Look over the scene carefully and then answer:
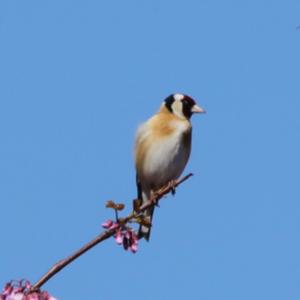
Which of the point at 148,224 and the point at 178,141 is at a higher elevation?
the point at 178,141

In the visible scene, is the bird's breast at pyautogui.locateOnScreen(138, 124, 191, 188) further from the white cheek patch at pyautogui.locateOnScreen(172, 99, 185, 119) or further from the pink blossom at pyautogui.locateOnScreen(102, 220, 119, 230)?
the pink blossom at pyautogui.locateOnScreen(102, 220, 119, 230)

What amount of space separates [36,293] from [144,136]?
188 inches

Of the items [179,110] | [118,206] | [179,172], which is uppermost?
[179,110]

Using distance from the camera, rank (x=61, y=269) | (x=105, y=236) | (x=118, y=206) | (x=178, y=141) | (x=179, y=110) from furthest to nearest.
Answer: (x=179, y=110) → (x=178, y=141) → (x=118, y=206) → (x=105, y=236) → (x=61, y=269)

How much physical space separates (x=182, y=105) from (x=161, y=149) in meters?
0.74

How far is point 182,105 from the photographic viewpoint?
8.02 m

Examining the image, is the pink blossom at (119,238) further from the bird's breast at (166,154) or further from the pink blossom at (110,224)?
the bird's breast at (166,154)

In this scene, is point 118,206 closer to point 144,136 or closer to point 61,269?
point 61,269

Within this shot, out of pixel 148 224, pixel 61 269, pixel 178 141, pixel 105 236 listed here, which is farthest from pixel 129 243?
pixel 178 141

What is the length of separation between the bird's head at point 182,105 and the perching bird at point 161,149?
0.01 meters

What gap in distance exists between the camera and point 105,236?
288cm

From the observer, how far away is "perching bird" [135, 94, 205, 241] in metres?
7.44

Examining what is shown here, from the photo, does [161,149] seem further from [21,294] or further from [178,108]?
[21,294]

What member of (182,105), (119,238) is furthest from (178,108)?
(119,238)
